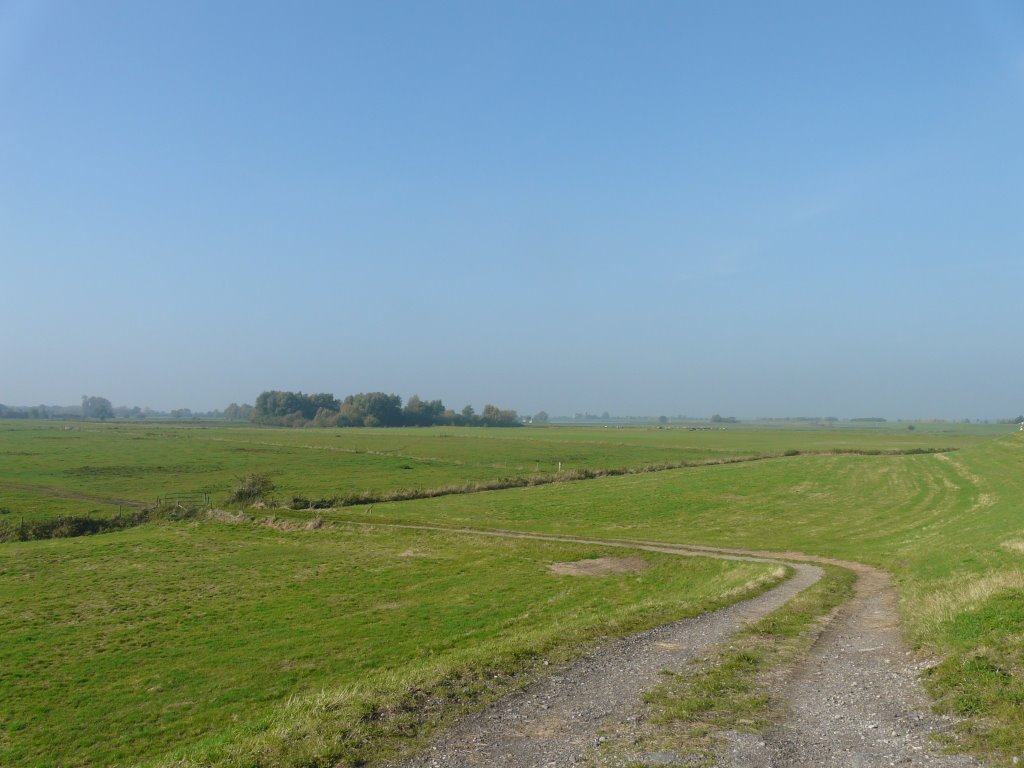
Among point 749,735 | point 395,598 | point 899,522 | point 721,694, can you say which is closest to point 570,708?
point 721,694

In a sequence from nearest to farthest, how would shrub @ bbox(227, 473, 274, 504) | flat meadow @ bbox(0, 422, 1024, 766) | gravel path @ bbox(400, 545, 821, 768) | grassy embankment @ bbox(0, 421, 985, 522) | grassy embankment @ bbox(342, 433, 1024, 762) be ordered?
gravel path @ bbox(400, 545, 821, 768), grassy embankment @ bbox(342, 433, 1024, 762), flat meadow @ bbox(0, 422, 1024, 766), shrub @ bbox(227, 473, 274, 504), grassy embankment @ bbox(0, 421, 985, 522)

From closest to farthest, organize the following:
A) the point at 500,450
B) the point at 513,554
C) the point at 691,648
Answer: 1. the point at 691,648
2. the point at 513,554
3. the point at 500,450

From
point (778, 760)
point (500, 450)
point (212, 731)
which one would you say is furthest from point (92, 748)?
point (500, 450)

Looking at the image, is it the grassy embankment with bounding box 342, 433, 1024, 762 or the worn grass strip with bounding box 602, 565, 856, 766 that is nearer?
the worn grass strip with bounding box 602, 565, 856, 766

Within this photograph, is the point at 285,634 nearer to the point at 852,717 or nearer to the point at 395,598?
the point at 395,598

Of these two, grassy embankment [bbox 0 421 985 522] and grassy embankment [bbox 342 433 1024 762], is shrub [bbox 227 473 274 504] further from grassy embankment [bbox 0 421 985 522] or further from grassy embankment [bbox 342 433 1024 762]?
grassy embankment [bbox 342 433 1024 762]

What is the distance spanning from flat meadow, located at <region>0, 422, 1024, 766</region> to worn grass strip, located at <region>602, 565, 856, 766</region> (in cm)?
260

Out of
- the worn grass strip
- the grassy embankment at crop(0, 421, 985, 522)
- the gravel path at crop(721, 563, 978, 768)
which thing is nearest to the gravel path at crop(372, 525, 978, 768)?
the gravel path at crop(721, 563, 978, 768)

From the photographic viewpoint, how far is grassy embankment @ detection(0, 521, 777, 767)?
12844 millimetres

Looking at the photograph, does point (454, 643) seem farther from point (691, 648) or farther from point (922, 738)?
point (922, 738)

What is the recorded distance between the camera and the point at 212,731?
16.5 metres

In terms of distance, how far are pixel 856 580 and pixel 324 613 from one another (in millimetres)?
20325

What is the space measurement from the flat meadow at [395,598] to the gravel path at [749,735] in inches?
24.0

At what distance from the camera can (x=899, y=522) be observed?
46250mm
